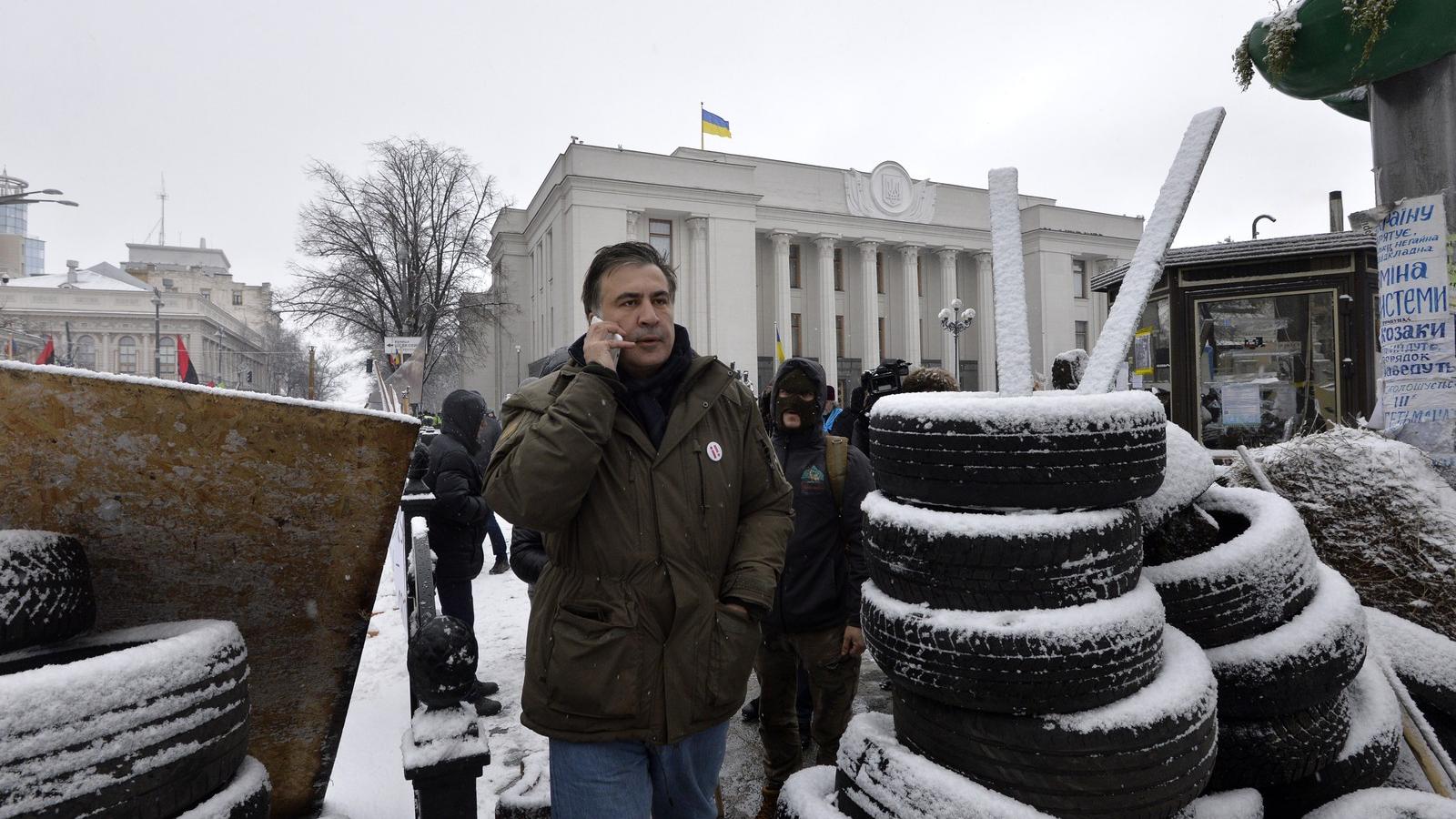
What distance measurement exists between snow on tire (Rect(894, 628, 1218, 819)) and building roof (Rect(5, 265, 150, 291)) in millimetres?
77642

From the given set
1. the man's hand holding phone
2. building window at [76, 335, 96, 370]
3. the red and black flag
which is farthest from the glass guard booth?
building window at [76, 335, 96, 370]

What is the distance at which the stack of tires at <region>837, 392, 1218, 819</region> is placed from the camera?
185cm

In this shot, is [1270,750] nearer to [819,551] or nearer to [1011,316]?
[1011,316]

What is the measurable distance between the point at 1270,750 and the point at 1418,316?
338 cm

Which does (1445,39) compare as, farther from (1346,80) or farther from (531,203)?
(531,203)

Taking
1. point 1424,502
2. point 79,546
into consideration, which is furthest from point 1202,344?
point 79,546

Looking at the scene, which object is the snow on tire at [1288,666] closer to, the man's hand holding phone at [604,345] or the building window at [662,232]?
the man's hand holding phone at [604,345]

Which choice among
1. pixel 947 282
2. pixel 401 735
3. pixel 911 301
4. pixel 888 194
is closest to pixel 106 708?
pixel 401 735

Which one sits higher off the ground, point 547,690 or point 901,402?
point 901,402

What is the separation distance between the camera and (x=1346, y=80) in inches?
169

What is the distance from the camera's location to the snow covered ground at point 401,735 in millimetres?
3227

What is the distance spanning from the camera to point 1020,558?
74.2 inches

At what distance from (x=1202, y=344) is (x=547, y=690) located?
1098 centimetres

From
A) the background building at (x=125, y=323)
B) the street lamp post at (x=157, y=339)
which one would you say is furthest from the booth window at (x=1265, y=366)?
the background building at (x=125, y=323)
